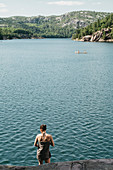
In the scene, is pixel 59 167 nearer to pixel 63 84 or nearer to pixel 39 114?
pixel 39 114

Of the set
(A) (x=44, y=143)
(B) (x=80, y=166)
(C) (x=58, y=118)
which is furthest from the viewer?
(C) (x=58, y=118)

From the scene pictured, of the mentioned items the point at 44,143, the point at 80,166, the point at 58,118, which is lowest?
the point at 58,118

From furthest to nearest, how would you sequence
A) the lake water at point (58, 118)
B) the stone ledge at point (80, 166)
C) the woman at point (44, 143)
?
the lake water at point (58, 118), the woman at point (44, 143), the stone ledge at point (80, 166)

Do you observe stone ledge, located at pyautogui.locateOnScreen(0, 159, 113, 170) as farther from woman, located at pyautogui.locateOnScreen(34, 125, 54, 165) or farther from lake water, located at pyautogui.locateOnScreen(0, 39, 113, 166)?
lake water, located at pyautogui.locateOnScreen(0, 39, 113, 166)

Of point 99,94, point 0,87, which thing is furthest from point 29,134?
point 0,87

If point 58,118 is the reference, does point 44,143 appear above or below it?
above

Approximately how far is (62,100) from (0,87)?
18195 mm

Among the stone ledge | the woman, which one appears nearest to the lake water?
the woman

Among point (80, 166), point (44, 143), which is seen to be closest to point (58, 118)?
point (44, 143)

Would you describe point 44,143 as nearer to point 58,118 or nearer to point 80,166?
point 80,166

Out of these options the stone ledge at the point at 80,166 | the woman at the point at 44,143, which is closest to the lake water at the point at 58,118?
the woman at the point at 44,143

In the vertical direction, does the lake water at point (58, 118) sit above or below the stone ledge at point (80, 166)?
below

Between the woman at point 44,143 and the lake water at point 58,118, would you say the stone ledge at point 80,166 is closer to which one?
the woman at point 44,143

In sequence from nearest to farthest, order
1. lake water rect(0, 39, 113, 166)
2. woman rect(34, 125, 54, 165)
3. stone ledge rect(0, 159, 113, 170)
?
stone ledge rect(0, 159, 113, 170) < woman rect(34, 125, 54, 165) < lake water rect(0, 39, 113, 166)
